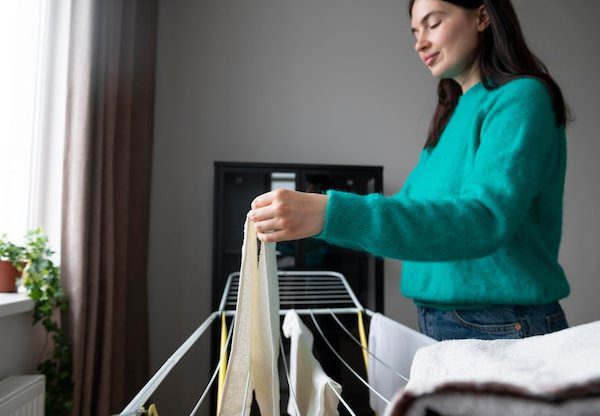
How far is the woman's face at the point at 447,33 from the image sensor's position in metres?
0.85

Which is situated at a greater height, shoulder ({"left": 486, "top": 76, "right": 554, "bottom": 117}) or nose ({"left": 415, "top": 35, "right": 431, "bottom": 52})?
nose ({"left": 415, "top": 35, "right": 431, "bottom": 52})

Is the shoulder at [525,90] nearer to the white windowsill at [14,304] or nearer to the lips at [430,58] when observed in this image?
the lips at [430,58]

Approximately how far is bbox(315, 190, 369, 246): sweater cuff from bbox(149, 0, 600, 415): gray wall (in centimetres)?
190

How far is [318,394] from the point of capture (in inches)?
25.1

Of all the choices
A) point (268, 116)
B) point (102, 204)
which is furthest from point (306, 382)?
point (268, 116)

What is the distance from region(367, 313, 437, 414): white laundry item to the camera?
2.66ft

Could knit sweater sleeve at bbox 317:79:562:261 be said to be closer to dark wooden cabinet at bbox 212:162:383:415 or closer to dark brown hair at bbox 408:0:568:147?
dark brown hair at bbox 408:0:568:147

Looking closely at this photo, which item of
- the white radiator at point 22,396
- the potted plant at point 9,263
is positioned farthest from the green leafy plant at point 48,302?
the white radiator at point 22,396

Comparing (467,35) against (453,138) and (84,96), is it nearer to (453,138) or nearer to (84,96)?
(453,138)

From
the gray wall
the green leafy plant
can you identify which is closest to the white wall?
the green leafy plant

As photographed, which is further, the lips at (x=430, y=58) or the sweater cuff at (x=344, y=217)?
the lips at (x=430, y=58)

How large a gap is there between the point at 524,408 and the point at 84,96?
1597mm

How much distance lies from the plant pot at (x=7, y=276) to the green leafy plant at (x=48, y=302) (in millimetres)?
18

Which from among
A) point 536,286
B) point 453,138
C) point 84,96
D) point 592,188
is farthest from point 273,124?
point 592,188
